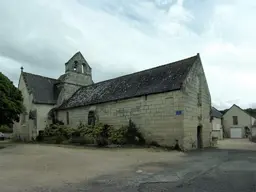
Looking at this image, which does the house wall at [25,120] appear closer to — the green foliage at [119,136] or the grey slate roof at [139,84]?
the grey slate roof at [139,84]

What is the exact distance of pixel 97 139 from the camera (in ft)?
67.6

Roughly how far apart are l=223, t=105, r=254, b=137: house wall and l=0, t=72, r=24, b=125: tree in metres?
42.6

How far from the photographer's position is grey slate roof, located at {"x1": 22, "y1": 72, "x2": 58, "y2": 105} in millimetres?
29281

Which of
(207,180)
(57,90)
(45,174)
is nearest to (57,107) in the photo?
(57,90)

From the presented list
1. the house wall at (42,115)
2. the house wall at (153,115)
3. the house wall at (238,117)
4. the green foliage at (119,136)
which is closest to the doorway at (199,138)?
the house wall at (153,115)

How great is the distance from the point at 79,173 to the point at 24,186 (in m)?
2.24

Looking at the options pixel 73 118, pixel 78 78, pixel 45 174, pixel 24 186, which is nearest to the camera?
pixel 24 186

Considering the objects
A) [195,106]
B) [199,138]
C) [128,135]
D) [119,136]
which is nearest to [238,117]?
[199,138]

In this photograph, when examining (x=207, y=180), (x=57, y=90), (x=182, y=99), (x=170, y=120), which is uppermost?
(x=57, y=90)

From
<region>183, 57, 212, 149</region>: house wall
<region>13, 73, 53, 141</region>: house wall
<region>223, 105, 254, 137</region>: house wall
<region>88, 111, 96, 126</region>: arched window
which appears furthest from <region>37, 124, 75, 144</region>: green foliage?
Answer: <region>223, 105, 254, 137</region>: house wall

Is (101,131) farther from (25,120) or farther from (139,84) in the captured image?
(25,120)

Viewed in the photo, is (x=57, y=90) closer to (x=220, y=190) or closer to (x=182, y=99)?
(x=182, y=99)

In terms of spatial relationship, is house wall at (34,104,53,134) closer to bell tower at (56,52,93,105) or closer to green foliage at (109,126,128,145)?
bell tower at (56,52,93,105)

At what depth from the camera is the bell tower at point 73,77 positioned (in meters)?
31.1
